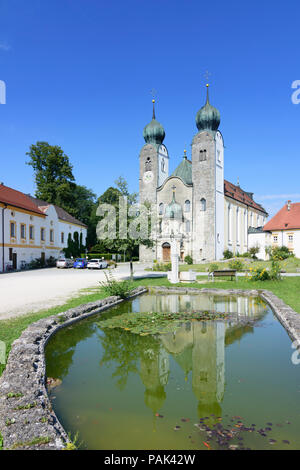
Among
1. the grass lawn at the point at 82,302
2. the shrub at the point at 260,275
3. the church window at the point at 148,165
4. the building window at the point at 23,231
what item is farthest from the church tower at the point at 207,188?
the grass lawn at the point at 82,302

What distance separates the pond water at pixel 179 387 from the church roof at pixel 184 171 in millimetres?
42014

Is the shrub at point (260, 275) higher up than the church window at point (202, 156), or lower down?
lower down

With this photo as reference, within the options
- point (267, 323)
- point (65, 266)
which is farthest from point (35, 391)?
point (65, 266)

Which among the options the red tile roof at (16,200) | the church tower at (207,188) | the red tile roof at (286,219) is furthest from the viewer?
the red tile roof at (286,219)

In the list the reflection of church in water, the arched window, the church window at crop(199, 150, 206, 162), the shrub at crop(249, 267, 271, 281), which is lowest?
the reflection of church in water

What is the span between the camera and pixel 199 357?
19.6 feet

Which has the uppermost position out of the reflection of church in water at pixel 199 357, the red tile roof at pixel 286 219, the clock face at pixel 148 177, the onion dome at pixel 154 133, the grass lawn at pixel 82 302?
the onion dome at pixel 154 133

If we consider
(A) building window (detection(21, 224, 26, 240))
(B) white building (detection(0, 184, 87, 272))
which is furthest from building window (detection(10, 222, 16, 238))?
(A) building window (detection(21, 224, 26, 240))

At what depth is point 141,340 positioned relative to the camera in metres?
7.10

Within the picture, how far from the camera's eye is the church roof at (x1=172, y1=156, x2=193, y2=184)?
49062 millimetres

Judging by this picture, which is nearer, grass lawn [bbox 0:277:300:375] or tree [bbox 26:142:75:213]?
grass lawn [bbox 0:277:300:375]

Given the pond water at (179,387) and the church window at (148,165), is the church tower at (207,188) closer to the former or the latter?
the church window at (148,165)

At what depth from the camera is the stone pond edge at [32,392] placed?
120 inches

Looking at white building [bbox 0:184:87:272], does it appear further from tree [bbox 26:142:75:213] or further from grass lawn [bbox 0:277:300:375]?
grass lawn [bbox 0:277:300:375]
